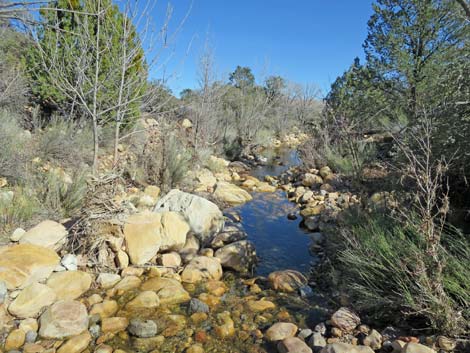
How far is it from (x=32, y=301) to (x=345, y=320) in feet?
9.18

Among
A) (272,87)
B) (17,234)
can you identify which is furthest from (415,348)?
(272,87)

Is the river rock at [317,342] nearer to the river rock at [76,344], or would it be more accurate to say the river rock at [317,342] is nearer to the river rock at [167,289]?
the river rock at [167,289]

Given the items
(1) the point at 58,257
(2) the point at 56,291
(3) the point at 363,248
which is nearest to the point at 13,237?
(1) the point at 58,257

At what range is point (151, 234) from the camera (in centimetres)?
380

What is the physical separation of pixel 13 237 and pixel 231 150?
9552 mm

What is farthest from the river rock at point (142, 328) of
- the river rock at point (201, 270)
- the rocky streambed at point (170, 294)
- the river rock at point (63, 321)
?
the river rock at point (201, 270)

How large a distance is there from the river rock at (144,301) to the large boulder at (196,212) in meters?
1.58

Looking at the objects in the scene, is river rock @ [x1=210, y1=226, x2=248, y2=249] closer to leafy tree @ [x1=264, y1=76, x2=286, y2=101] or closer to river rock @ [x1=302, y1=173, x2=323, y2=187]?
river rock @ [x1=302, y1=173, x2=323, y2=187]

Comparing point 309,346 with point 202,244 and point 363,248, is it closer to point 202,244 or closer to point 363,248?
point 363,248

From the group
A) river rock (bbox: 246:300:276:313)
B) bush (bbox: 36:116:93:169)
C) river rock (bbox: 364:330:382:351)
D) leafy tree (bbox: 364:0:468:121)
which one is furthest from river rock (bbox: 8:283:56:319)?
leafy tree (bbox: 364:0:468:121)

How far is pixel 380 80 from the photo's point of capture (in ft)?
32.6


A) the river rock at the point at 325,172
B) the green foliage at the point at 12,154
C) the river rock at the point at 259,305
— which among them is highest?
the river rock at the point at 325,172

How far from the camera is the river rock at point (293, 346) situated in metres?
2.27

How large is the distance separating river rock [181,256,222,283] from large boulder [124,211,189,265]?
0.46 meters
